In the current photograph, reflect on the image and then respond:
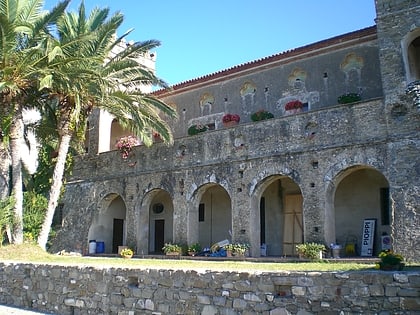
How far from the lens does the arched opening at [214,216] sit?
21.6m

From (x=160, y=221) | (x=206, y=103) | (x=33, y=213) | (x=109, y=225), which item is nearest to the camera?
(x=33, y=213)

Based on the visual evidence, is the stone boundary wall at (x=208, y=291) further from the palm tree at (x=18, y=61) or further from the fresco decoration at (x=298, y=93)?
the fresco decoration at (x=298, y=93)

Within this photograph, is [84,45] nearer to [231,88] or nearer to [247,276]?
[231,88]

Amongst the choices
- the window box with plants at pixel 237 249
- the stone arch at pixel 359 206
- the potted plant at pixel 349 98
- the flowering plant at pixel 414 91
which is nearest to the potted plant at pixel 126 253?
the window box with plants at pixel 237 249

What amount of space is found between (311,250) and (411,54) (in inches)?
325

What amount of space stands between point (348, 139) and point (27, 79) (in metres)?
12.2

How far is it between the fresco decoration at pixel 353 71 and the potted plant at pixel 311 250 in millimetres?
6865

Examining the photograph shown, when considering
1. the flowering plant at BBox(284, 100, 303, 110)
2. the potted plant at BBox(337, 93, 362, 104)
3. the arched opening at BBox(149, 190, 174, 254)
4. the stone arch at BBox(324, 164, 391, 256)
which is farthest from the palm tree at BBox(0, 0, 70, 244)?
the stone arch at BBox(324, 164, 391, 256)

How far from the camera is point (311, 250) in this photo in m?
15.6

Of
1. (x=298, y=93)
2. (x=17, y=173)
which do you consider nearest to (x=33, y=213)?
(x=17, y=173)

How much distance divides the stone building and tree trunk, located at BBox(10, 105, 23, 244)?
17.6 feet

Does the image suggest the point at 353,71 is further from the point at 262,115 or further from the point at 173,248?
the point at 173,248

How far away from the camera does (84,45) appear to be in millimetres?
17875

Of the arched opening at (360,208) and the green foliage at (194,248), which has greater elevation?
the arched opening at (360,208)
